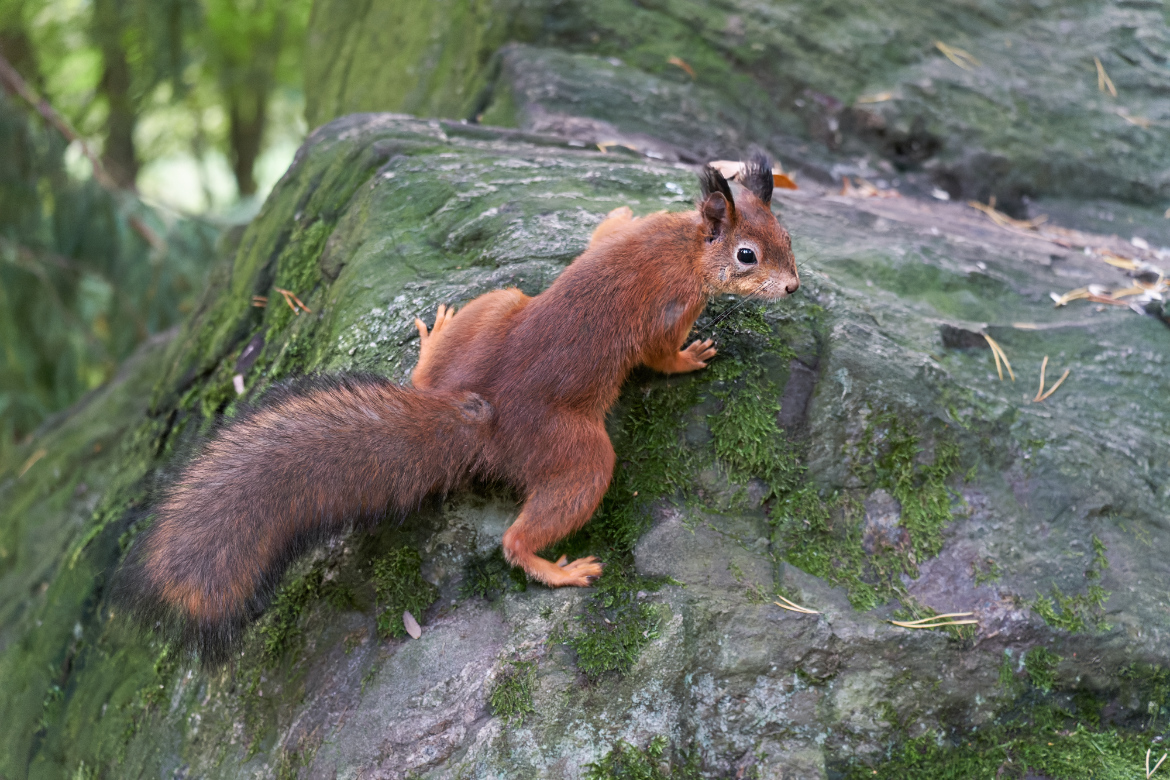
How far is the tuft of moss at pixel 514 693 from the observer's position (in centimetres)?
251

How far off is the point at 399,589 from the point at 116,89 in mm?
8637

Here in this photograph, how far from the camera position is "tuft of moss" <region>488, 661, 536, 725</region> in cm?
251

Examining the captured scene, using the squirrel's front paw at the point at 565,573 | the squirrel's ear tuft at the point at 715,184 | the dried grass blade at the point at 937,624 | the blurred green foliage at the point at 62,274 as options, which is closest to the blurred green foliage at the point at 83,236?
the blurred green foliage at the point at 62,274

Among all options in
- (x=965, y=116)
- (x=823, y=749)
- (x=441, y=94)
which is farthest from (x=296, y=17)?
(x=823, y=749)

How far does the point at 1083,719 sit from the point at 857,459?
1.19 metres

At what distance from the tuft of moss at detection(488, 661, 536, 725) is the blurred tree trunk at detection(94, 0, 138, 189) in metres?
5.28

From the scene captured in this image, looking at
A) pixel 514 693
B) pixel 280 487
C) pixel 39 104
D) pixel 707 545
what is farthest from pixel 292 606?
Result: pixel 39 104

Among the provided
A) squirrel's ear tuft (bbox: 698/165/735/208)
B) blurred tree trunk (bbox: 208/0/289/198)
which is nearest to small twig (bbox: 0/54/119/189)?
squirrel's ear tuft (bbox: 698/165/735/208)

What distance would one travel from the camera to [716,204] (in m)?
3.13

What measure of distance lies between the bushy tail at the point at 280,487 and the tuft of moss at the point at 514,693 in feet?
2.12

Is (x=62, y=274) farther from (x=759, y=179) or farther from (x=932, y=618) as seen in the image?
(x=932, y=618)

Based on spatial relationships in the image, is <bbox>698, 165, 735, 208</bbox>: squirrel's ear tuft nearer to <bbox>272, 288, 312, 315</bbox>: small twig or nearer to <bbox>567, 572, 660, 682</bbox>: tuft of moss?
<bbox>567, 572, 660, 682</bbox>: tuft of moss

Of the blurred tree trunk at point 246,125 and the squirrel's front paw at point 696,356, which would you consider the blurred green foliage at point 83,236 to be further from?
the blurred tree trunk at point 246,125

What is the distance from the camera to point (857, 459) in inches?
121
